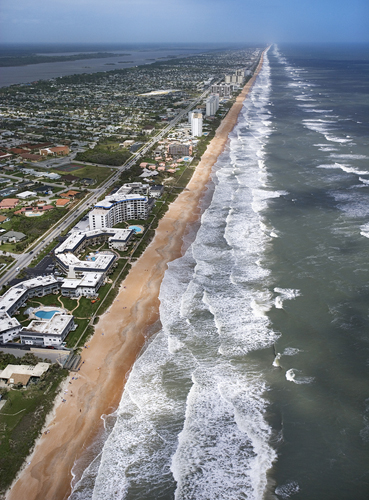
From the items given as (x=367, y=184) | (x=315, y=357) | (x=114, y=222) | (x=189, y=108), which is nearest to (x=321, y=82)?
(x=189, y=108)

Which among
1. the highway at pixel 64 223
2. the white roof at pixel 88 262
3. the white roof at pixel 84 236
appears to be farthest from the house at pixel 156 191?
the white roof at pixel 88 262

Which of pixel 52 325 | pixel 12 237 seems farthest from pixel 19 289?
pixel 12 237

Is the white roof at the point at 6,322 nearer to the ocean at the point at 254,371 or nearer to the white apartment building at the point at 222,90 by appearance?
the ocean at the point at 254,371

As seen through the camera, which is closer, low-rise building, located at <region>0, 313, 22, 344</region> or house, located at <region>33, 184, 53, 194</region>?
low-rise building, located at <region>0, 313, 22, 344</region>

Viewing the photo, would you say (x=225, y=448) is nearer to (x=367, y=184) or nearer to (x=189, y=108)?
(x=367, y=184)

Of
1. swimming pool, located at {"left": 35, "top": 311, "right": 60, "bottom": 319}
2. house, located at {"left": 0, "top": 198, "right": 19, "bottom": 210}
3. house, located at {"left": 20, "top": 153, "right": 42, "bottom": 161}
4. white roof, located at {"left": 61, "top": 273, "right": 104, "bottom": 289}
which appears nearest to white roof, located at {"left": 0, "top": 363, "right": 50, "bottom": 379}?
swimming pool, located at {"left": 35, "top": 311, "right": 60, "bottom": 319}

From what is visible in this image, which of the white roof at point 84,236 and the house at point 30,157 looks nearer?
the white roof at point 84,236

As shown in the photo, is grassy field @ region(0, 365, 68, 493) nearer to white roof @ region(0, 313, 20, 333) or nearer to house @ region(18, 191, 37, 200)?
white roof @ region(0, 313, 20, 333)
